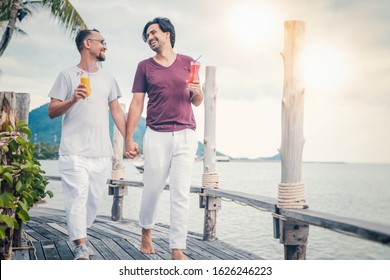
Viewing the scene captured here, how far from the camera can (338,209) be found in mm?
35469

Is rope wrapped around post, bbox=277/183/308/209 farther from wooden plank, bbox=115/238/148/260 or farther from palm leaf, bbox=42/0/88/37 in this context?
palm leaf, bbox=42/0/88/37

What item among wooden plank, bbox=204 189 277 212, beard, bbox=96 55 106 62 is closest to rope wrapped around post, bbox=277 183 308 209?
wooden plank, bbox=204 189 277 212

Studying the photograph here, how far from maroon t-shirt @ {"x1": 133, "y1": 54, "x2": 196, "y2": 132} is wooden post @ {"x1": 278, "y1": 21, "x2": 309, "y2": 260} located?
0.69m

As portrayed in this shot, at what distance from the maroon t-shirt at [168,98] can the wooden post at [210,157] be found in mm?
1622

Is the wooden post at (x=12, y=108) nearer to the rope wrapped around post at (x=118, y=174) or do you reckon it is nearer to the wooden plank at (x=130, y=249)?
the wooden plank at (x=130, y=249)

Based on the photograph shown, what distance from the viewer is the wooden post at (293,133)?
128 inches

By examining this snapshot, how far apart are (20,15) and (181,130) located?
8.20 metres

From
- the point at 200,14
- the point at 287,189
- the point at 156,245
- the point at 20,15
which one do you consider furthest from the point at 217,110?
the point at 20,15

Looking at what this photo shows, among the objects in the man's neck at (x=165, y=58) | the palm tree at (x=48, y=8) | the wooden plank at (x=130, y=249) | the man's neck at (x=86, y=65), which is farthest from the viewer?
the palm tree at (x=48, y=8)

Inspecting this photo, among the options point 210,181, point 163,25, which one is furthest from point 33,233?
point 163,25

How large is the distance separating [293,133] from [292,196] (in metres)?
0.43

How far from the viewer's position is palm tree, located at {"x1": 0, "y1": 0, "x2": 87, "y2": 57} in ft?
29.8

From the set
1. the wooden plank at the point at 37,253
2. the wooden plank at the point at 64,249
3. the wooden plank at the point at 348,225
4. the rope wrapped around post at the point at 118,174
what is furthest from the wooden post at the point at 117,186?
the wooden plank at the point at 348,225
